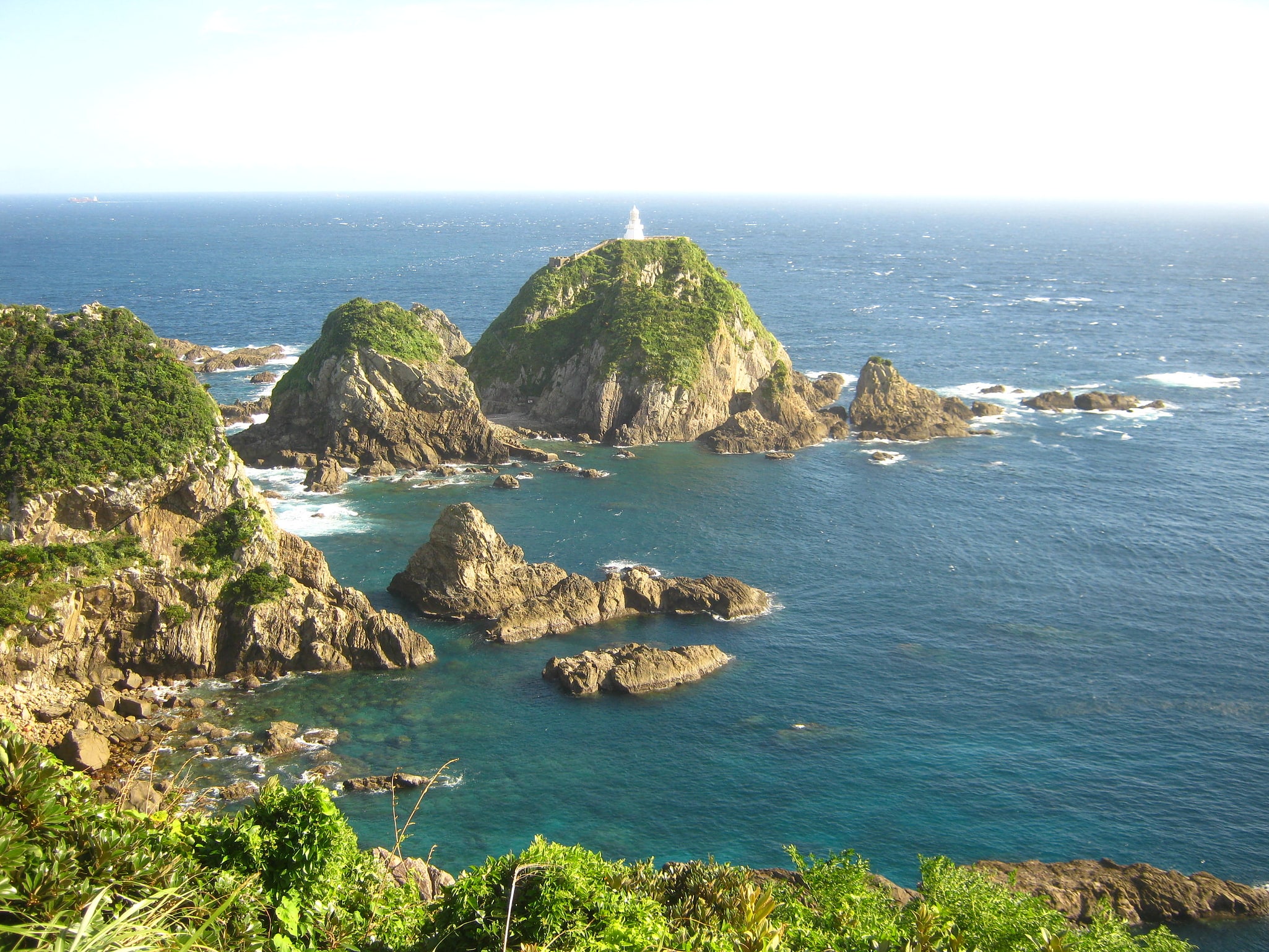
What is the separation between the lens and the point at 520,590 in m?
62.7

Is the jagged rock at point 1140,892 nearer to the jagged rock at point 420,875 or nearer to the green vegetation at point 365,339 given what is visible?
the jagged rock at point 420,875

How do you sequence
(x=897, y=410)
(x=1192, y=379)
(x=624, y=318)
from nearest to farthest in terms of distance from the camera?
(x=897, y=410) → (x=624, y=318) → (x=1192, y=379)

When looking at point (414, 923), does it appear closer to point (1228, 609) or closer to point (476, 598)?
point (476, 598)

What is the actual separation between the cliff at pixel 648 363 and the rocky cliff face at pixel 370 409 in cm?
1299

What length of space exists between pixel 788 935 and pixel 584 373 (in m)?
84.5

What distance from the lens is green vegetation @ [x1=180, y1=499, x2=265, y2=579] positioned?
5391 centimetres

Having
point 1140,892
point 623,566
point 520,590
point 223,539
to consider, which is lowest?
point 1140,892

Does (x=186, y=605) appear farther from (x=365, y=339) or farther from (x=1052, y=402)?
(x=1052, y=402)

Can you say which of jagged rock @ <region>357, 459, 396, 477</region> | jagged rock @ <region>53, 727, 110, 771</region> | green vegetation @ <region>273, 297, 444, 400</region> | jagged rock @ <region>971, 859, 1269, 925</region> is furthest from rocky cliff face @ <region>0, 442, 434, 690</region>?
green vegetation @ <region>273, 297, 444, 400</region>

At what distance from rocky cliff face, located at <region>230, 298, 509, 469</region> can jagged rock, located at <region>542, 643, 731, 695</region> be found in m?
40.0

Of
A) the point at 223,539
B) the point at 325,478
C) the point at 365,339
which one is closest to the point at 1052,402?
the point at 365,339

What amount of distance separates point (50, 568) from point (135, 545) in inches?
162

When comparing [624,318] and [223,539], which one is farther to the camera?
[624,318]

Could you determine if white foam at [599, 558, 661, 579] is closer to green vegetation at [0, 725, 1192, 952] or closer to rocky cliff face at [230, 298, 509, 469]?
rocky cliff face at [230, 298, 509, 469]
